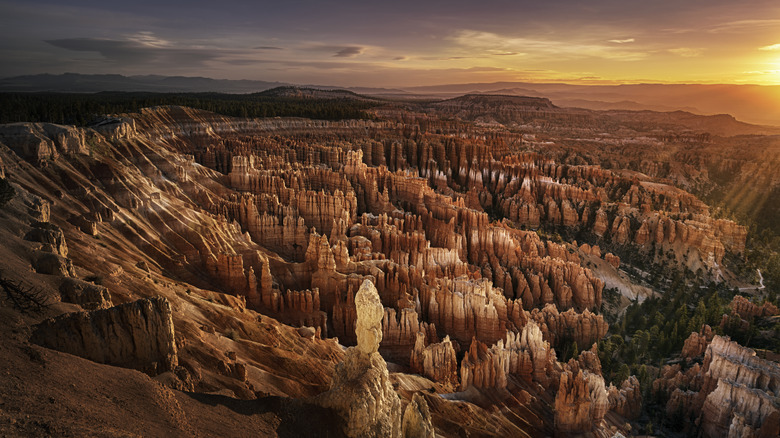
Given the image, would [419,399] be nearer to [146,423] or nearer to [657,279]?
[146,423]

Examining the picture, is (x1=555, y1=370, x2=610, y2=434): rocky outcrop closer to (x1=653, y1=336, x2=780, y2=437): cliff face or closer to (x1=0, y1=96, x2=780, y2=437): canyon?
(x1=0, y1=96, x2=780, y2=437): canyon

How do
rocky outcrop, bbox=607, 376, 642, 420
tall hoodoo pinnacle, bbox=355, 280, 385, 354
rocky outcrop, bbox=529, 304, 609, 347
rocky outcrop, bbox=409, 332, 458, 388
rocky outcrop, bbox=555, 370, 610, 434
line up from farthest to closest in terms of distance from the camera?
rocky outcrop, bbox=529, 304, 609, 347 → rocky outcrop, bbox=607, 376, 642, 420 → rocky outcrop, bbox=409, 332, 458, 388 → rocky outcrop, bbox=555, 370, 610, 434 → tall hoodoo pinnacle, bbox=355, 280, 385, 354

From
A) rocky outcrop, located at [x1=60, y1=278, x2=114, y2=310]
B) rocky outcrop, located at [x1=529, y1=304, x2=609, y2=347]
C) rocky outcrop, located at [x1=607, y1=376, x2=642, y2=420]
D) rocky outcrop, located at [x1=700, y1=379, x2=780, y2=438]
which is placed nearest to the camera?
rocky outcrop, located at [x1=60, y1=278, x2=114, y2=310]

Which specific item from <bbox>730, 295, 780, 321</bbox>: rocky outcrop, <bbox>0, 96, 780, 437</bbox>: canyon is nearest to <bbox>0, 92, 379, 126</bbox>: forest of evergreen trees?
<bbox>0, 96, 780, 437</bbox>: canyon

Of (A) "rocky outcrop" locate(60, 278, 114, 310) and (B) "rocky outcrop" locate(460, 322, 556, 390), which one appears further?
(B) "rocky outcrop" locate(460, 322, 556, 390)

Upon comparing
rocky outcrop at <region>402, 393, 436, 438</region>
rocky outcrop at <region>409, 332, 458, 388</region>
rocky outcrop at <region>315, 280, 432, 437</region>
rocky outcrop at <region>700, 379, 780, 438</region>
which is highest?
rocky outcrop at <region>315, 280, 432, 437</region>

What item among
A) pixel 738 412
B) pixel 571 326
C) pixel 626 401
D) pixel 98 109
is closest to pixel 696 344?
pixel 571 326
